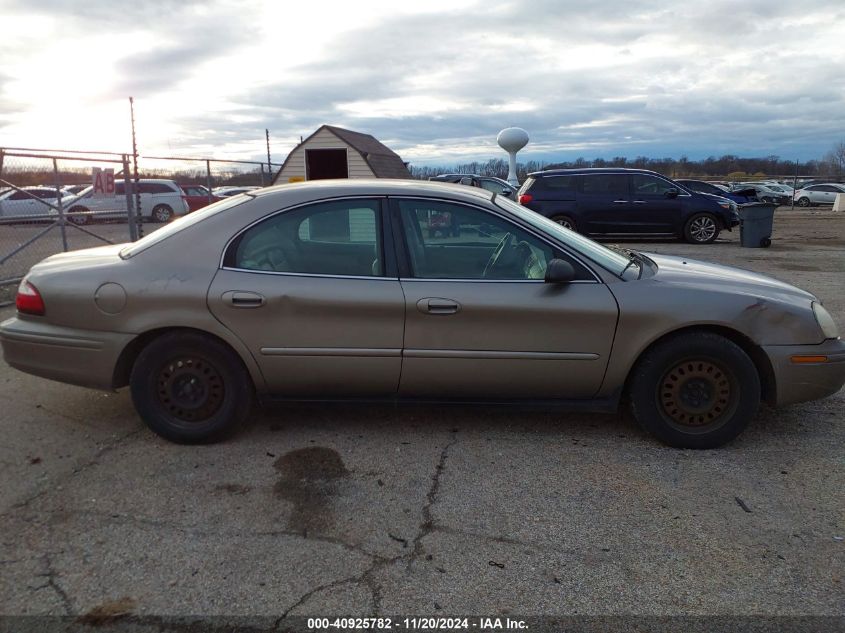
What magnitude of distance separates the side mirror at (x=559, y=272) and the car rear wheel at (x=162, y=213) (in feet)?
75.1

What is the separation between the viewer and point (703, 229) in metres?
14.7

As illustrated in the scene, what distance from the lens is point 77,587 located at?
8.25ft

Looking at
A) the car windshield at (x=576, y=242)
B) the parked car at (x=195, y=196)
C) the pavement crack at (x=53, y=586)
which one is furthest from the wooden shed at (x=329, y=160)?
the parked car at (x=195, y=196)

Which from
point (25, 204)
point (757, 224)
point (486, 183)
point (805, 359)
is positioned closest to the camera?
point (805, 359)

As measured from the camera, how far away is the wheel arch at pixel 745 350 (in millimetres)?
3664

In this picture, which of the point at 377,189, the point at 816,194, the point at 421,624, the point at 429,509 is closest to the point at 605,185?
the point at 377,189

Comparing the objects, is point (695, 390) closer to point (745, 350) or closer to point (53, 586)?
point (745, 350)

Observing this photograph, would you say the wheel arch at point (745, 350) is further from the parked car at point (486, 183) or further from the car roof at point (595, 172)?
the parked car at point (486, 183)

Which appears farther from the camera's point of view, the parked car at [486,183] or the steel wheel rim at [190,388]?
A: the parked car at [486,183]

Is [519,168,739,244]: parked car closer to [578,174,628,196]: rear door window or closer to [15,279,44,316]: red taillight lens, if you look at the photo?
[578,174,628,196]: rear door window

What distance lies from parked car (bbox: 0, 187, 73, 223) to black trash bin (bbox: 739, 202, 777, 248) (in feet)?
43.5

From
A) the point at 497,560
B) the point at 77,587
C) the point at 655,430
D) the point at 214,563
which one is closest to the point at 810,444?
the point at 655,430

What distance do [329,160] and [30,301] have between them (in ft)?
29.2

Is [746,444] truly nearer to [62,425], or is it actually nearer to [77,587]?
[77,587]
